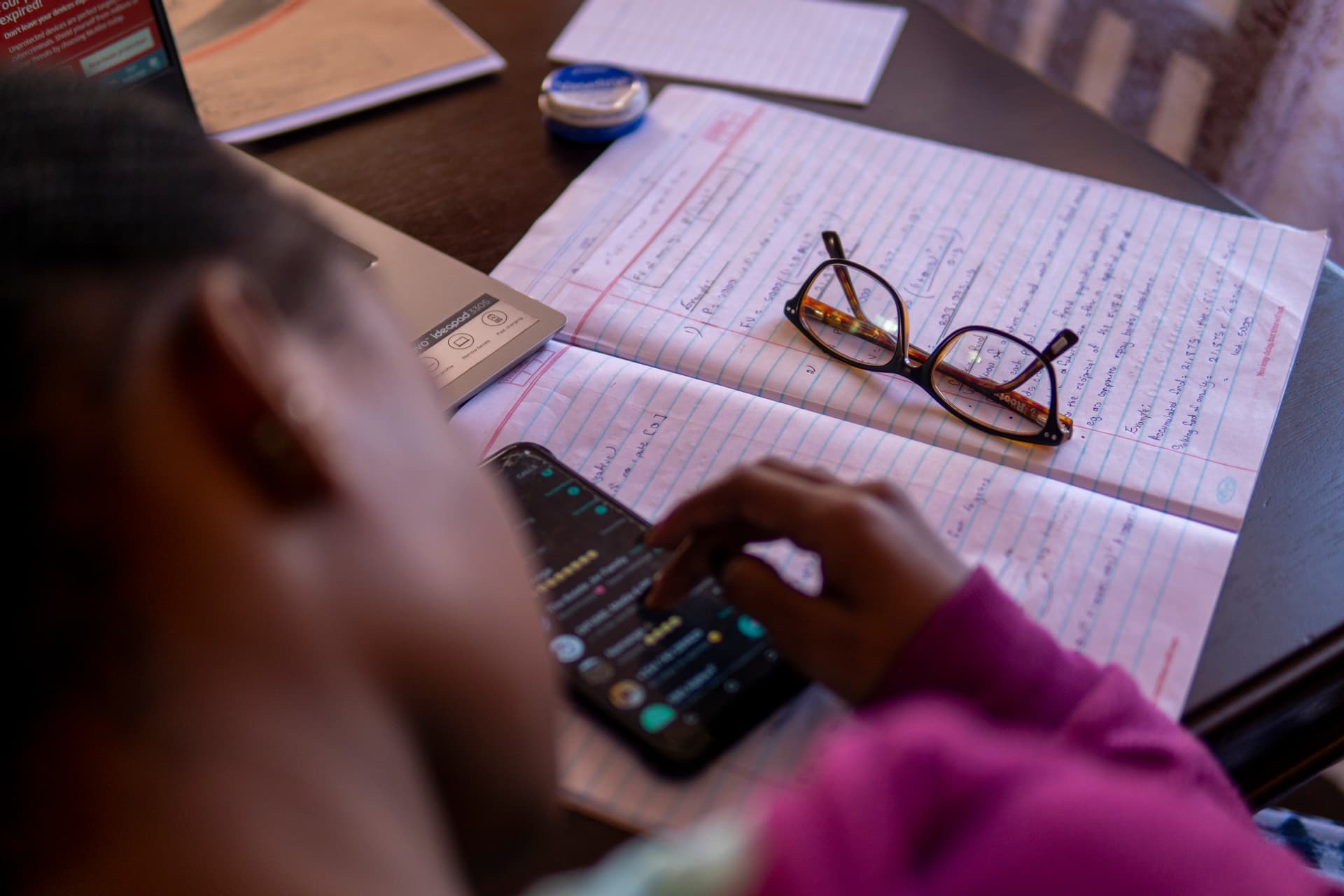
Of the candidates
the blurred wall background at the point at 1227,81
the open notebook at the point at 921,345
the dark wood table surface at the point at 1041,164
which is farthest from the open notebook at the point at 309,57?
the blurred wall background at the point at 1227,81

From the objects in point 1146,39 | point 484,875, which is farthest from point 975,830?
point 1146,39

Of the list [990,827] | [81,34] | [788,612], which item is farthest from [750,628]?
[81,34]

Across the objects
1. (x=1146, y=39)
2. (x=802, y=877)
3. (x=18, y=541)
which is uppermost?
(x=18, y=541)

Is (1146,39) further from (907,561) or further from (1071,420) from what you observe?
(907,561)

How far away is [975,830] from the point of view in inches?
13.9

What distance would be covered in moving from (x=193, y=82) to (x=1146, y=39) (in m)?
1.13

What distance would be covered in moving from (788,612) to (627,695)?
8 cm

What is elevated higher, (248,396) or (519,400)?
(248,396)

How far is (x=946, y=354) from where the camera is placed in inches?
26.1

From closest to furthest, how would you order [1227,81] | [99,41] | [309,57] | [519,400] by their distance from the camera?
[519,400]
[99,41]
[309,57]
[1227,81]

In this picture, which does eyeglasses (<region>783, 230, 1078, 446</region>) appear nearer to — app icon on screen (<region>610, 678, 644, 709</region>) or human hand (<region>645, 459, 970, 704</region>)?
human hand (<region>645, 459, 970, 704</region>)

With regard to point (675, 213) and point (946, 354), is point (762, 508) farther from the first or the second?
point (675, 213)

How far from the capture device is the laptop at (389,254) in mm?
664

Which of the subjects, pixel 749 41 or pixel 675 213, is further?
pixel 749 41
